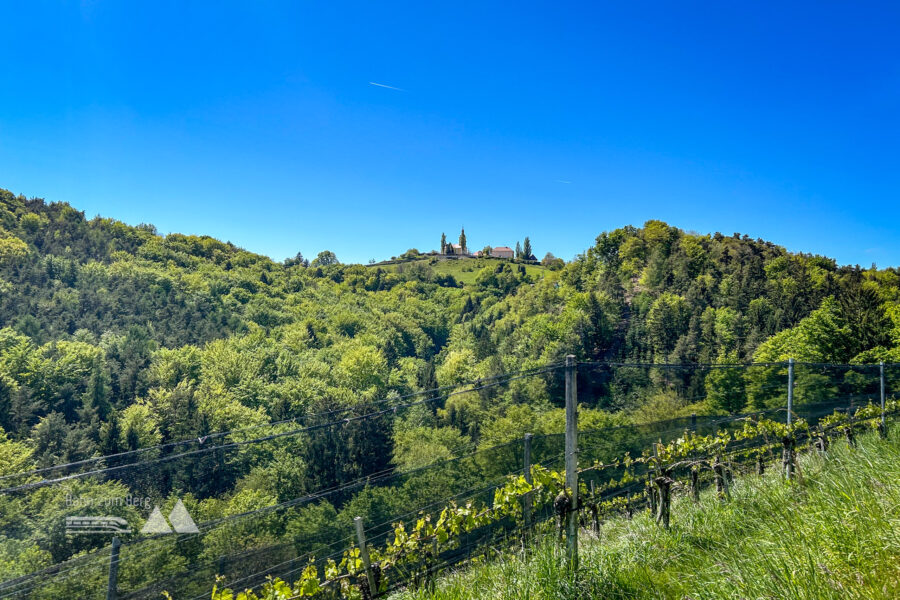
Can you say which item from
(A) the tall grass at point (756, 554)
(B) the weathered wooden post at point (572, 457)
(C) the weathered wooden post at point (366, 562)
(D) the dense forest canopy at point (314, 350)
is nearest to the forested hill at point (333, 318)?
(D) the dense forest canopy at point (314, 350)

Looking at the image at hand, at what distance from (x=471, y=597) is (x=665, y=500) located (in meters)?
1.78

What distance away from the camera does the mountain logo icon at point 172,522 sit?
2891cm

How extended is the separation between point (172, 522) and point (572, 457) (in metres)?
37.2

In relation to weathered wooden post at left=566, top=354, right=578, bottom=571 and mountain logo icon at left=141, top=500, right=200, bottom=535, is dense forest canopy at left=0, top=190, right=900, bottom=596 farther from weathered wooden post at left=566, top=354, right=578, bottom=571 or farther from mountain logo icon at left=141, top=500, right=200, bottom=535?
weathered wooden post at left=566, top=354, right=578, bottom=571

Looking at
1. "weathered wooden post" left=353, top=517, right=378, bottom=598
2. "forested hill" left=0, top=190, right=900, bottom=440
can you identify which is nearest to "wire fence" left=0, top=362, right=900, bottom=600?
"forested hill" left=0, top=190, right=900, bottom=440

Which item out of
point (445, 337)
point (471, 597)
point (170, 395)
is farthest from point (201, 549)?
point (445, 337)

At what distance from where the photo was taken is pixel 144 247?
107500 millimetres

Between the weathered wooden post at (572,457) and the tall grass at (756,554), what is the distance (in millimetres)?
92

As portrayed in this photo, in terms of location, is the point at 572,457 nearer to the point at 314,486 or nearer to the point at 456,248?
the point at 314,486

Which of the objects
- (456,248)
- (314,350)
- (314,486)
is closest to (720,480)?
(314,486)

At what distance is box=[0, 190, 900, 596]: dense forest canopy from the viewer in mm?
33500

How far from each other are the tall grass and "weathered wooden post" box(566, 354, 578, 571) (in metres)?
0.09

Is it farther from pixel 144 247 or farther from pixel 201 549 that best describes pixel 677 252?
pixel 144 247

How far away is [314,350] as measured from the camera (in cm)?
9012
